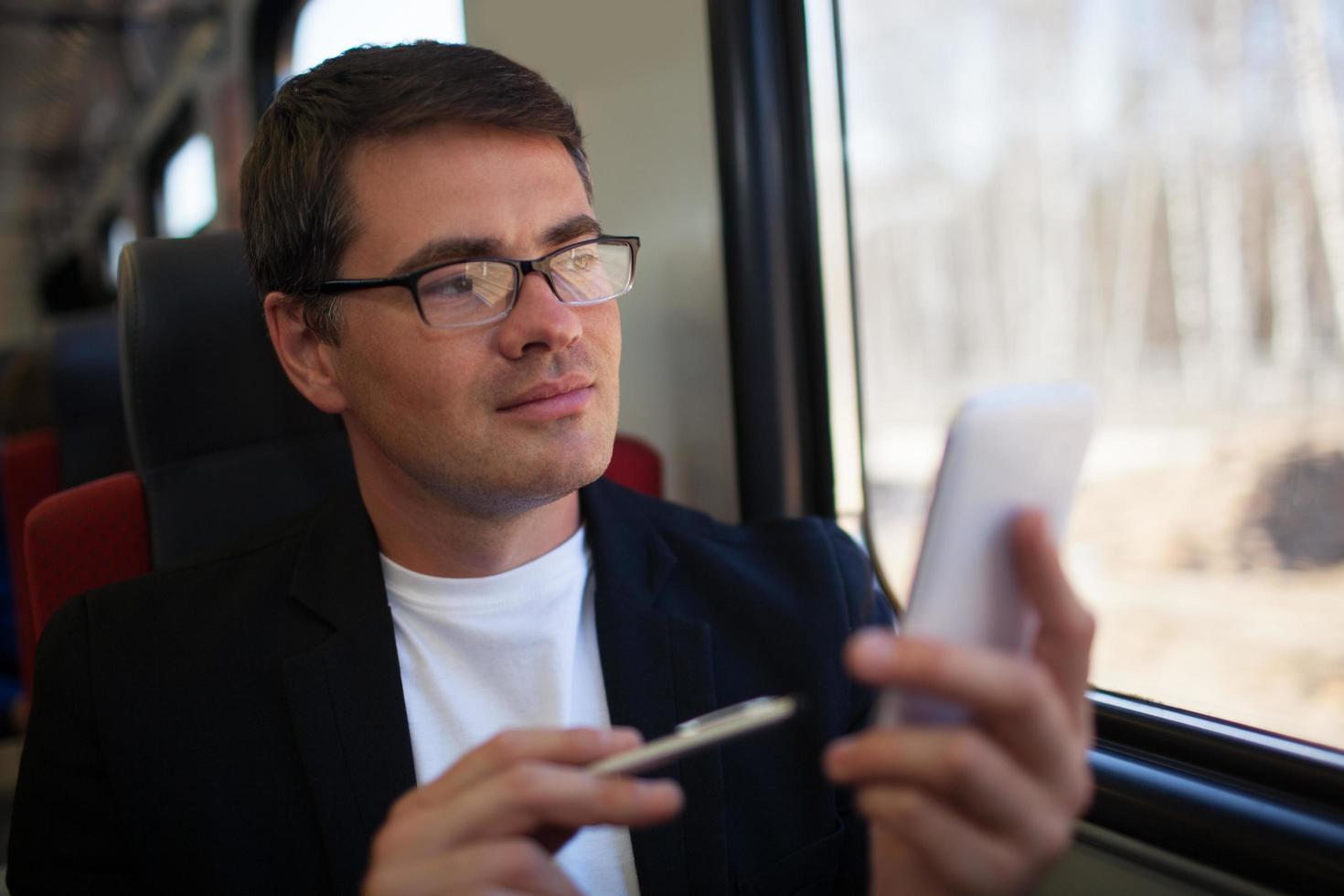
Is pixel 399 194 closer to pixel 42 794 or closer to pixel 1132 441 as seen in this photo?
pixel 42 794

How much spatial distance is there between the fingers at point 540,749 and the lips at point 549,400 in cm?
48

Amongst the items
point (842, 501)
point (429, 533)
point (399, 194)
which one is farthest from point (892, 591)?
point (399, 194)

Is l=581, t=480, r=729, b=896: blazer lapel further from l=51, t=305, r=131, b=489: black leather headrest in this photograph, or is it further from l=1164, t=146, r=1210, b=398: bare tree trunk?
l=51, t=305, r=131, b=489: black leather headrest

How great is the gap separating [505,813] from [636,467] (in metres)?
1.04

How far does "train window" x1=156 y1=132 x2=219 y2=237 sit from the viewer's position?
5.03 m

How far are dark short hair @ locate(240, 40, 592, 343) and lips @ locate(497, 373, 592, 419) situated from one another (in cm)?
26

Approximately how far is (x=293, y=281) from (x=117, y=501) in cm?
39

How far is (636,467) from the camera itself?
162 cm

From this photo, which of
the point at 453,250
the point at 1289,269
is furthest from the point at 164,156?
the point at 1289,269

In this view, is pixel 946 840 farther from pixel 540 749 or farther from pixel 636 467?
pixel 636 467

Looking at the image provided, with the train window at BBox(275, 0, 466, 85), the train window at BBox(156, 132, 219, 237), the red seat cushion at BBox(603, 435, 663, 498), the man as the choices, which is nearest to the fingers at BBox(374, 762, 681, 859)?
the man

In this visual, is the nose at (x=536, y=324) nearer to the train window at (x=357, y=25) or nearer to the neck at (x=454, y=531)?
the neck at (x=454, y=531)

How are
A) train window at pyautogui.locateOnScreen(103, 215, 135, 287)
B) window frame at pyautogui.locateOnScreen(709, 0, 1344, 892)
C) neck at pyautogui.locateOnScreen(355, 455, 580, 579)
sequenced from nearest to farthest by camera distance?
neck at pyautogui.locateOnScreen(355, 455, 580, 579) → window frame at pyautogui.locateOnScreen(709, 0, 1344, 892) → train window at pyautogui.locateOnScreen(103, 215, 135, 287)

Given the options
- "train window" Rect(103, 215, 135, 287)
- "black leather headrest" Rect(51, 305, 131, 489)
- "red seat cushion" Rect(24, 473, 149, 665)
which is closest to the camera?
"red seat cushion" Rect(24, 473, 149, 665)
